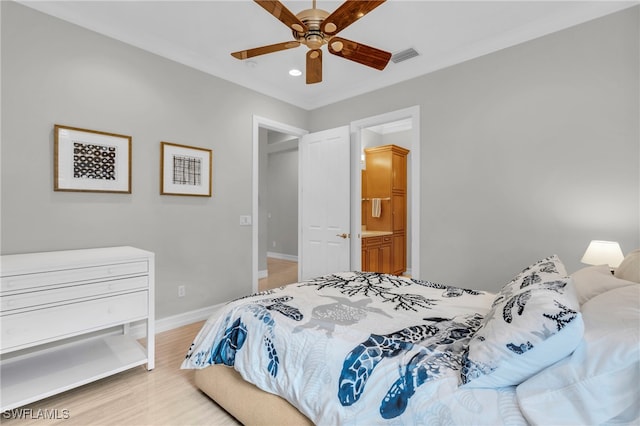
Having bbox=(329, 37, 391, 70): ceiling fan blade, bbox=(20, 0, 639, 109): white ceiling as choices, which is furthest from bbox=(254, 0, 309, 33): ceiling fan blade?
bbox=(20, 0, 639, 109): white ceiling

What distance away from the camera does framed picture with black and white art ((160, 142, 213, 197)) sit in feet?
9.82

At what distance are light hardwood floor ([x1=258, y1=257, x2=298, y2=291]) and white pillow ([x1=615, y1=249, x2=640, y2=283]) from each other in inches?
160

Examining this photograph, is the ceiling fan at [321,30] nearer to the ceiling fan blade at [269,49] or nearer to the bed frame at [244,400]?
the ceiling fan blade at [269,49]

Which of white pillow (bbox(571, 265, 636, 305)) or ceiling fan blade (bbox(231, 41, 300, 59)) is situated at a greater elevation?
ceiling fan blade (bbox(231, 41, 300, 59))

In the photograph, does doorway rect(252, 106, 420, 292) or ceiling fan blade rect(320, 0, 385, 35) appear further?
doorway rect(252, 106, 420, 292)

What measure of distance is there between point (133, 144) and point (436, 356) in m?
2.93

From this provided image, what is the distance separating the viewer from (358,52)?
2.16 metres

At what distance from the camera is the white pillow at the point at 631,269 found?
1383 millimetres

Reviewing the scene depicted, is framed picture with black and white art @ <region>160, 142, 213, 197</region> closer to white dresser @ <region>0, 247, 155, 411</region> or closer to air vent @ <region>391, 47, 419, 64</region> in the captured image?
white dresser @ <region>0, 247, 155, 411</region>

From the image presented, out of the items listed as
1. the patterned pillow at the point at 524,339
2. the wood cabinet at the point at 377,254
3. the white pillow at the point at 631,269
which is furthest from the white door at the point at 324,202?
the patterned pillow at the point at 524,339

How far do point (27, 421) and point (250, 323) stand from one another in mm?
1405

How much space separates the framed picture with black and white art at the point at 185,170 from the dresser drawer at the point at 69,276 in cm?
102

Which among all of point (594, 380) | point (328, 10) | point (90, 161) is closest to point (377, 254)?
point (328, 10)

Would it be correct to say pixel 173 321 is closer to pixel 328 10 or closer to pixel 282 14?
pixel 282 14
